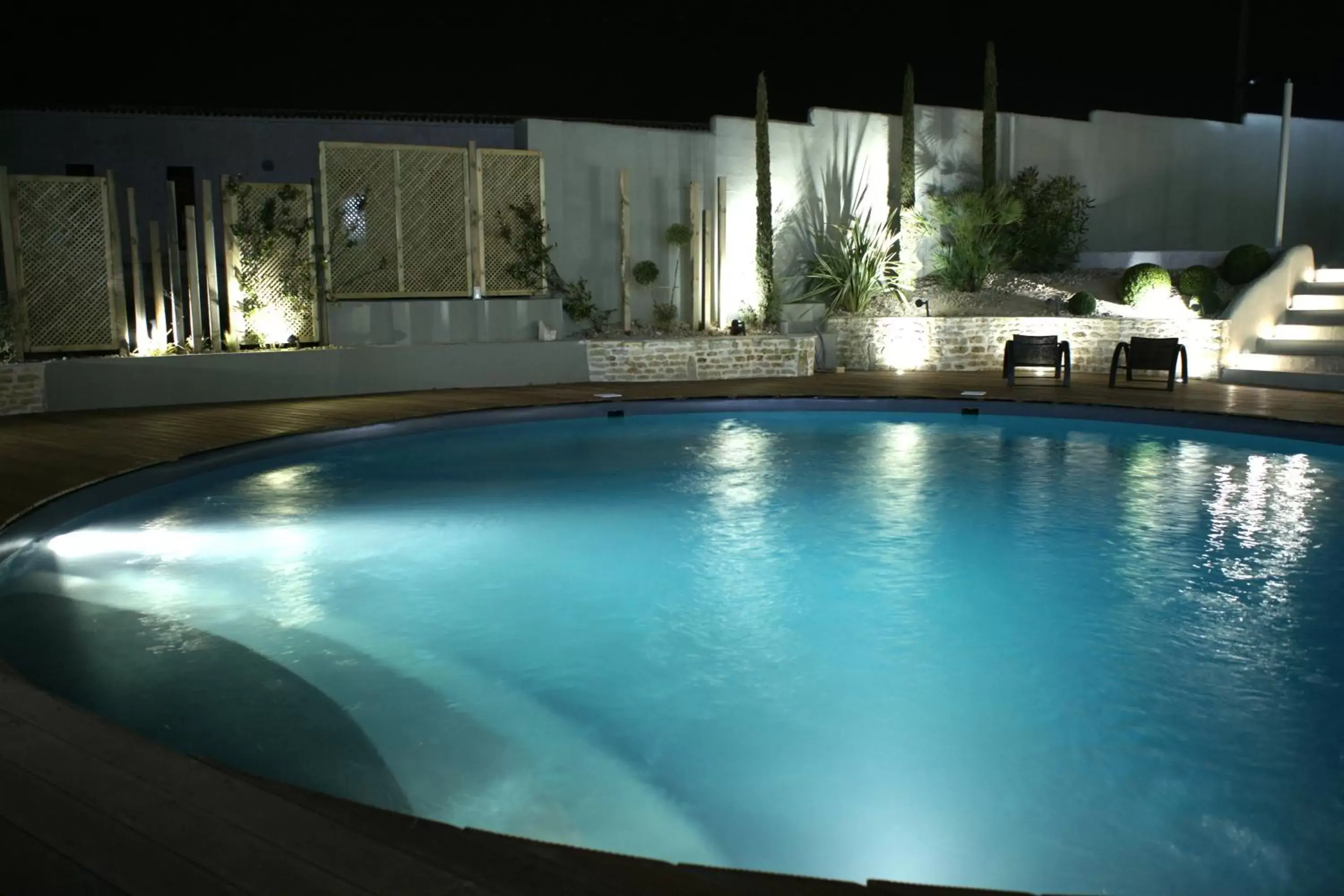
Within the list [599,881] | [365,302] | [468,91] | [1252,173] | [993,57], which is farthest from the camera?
[468,91]

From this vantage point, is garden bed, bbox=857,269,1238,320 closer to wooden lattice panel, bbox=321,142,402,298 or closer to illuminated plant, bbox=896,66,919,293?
illuminated plant, bbox=896,66,919,293

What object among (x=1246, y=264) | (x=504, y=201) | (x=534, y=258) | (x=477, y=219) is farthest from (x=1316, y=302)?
(x=477, y=219)

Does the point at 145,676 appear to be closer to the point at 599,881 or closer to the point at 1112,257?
the point at 599,881

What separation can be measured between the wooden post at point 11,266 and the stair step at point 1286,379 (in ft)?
42.1

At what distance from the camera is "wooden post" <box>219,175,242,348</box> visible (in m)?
11.6

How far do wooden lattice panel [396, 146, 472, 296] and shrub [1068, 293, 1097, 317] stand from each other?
24.9 ft

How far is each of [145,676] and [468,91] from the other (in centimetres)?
2170

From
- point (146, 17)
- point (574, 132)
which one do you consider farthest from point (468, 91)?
point (574, 132)

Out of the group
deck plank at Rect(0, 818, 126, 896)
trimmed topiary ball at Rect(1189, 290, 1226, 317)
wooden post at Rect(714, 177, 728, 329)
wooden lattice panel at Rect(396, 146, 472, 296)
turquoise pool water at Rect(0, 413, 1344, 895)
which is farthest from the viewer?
trimmed topiary ball at Rect(1189, 290, 1226, 317)

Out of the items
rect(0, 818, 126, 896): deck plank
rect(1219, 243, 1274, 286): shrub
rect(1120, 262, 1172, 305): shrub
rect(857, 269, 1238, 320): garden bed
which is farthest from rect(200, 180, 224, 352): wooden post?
rect(1219, 243, 1274, 286): shrub

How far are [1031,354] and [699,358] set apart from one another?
379 cm

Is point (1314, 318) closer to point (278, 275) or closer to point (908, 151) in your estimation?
point (908, 151)

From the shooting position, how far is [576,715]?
418 centimetres

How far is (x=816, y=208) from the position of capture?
15227 mm
